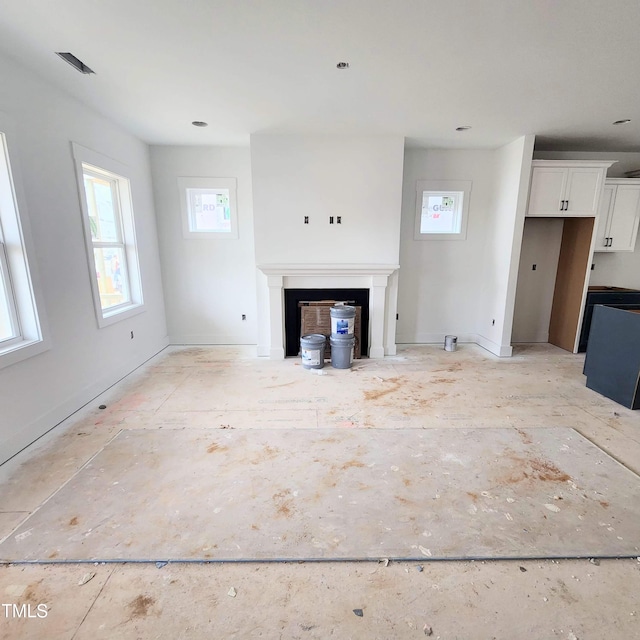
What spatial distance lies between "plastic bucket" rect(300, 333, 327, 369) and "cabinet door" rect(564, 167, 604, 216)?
11.5ft

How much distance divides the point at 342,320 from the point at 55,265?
276 cm

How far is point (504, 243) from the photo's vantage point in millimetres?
4305

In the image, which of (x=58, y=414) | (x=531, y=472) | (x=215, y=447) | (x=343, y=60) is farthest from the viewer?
(x=58, y=414)

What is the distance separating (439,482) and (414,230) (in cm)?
348

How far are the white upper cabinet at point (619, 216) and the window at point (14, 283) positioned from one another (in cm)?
603

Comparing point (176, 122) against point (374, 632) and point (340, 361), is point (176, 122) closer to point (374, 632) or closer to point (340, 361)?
point (340, 361)

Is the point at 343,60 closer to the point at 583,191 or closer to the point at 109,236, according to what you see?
the point at 109,236

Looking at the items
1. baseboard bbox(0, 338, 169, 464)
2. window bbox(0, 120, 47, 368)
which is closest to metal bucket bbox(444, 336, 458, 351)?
baseboard bbox(0, 338, 169, 464)

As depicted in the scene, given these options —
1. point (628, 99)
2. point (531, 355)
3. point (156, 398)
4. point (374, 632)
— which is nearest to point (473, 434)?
point (374, 632)

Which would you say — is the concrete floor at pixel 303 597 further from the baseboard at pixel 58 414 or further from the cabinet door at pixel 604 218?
the cabinet door at pixel 604 218

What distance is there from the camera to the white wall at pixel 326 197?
156 inches

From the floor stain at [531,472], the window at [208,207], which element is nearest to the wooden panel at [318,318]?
the window at [208,207]

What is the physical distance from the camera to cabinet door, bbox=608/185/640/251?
4.29 metres

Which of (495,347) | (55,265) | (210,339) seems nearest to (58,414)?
(55,265)
